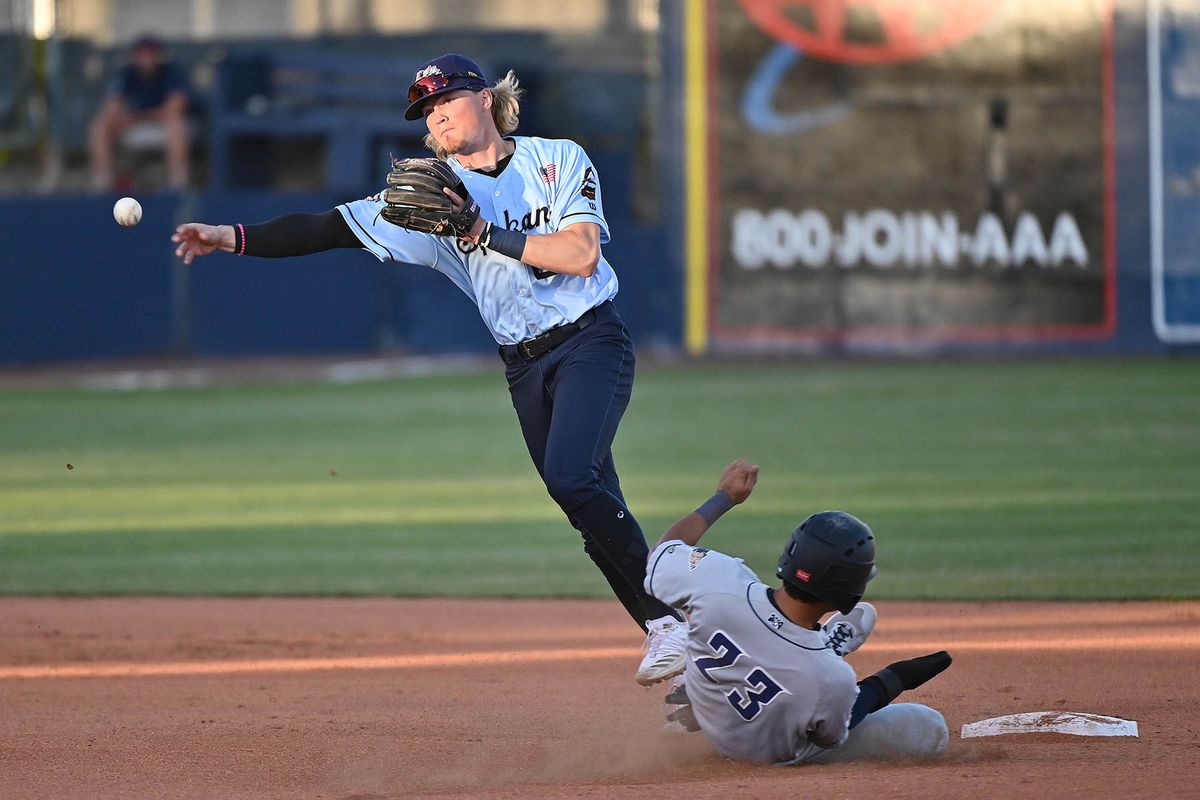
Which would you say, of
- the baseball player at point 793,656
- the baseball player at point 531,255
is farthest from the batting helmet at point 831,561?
the baseball player at point 531,255

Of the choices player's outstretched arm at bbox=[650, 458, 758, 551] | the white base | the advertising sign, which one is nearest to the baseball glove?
player's outstretched arm at bbox=[650, 458, 758, 551]

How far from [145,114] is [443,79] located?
50.6 feet

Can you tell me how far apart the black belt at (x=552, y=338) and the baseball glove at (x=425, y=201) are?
1.43 ft

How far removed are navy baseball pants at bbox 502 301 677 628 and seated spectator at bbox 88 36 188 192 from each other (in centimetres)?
1498

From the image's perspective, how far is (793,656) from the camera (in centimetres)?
433

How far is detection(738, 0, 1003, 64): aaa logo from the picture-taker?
59.5ft

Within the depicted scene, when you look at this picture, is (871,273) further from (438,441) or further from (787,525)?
(787,525)

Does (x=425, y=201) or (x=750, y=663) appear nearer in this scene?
(x=750, y=663)

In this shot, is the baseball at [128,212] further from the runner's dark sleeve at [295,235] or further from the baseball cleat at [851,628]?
the baseball cleat at [851,628]

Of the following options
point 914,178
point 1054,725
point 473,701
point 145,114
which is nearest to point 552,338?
point 473,701

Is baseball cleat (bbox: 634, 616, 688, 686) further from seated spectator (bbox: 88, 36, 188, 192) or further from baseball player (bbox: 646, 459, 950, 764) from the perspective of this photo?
seated spectator (bbox: 88, 36, 188, 192)

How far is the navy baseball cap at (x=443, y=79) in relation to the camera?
499 centimetres

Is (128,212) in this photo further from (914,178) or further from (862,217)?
(914,178)

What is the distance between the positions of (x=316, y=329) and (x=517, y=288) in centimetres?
1420
